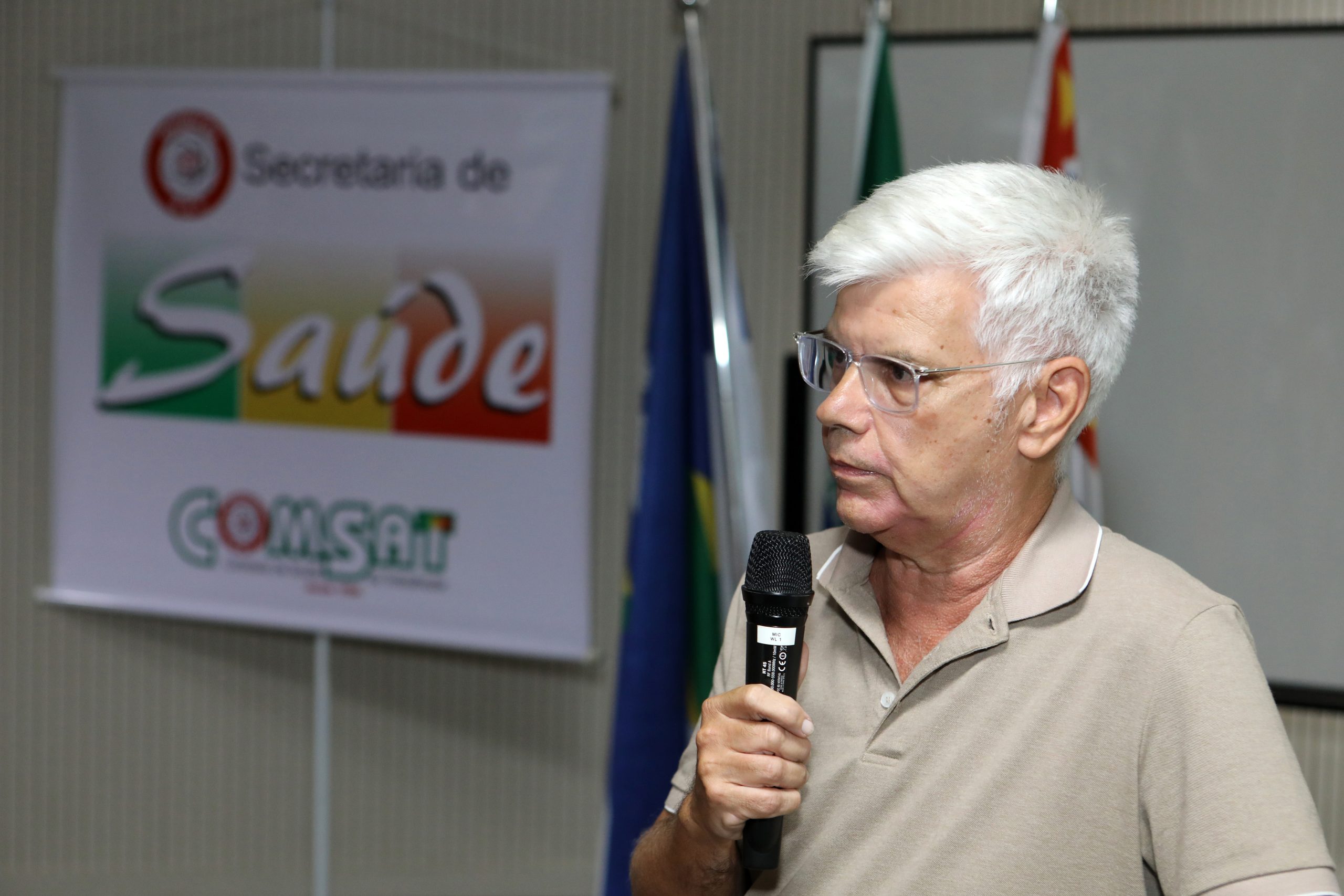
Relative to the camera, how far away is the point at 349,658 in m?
2.88

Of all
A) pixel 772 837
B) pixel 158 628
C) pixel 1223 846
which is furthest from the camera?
pixel 158 628

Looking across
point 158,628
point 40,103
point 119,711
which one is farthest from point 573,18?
point 119,711

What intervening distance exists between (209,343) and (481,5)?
1.06 m

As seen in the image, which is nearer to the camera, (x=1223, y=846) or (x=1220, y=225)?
(x=1223, y=846)

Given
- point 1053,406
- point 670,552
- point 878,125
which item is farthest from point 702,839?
point 878,125

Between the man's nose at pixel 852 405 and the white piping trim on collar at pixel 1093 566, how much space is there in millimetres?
228

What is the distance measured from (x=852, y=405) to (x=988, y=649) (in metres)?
0.25

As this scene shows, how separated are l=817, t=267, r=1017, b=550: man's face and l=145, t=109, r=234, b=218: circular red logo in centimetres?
215

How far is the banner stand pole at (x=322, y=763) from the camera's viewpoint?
2848 mm

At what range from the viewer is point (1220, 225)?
2289mm

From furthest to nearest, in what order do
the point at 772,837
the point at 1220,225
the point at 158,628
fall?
the point at 158,628 → the point at 1220,225 → the point at 772,837

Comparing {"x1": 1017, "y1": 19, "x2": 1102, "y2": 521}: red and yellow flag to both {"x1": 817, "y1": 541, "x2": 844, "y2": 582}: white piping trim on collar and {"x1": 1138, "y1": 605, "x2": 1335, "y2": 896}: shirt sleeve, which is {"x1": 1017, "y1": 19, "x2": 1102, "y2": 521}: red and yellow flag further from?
{"x1": 1138, "y1": 605, "x2": 1335, "y2": 896}: shirt sleeve

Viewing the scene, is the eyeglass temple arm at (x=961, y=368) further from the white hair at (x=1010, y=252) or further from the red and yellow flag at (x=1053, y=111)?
the red and yellow flag at (x=1053, y=111)

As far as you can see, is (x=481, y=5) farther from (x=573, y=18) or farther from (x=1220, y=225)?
(x=1220, y=225)
